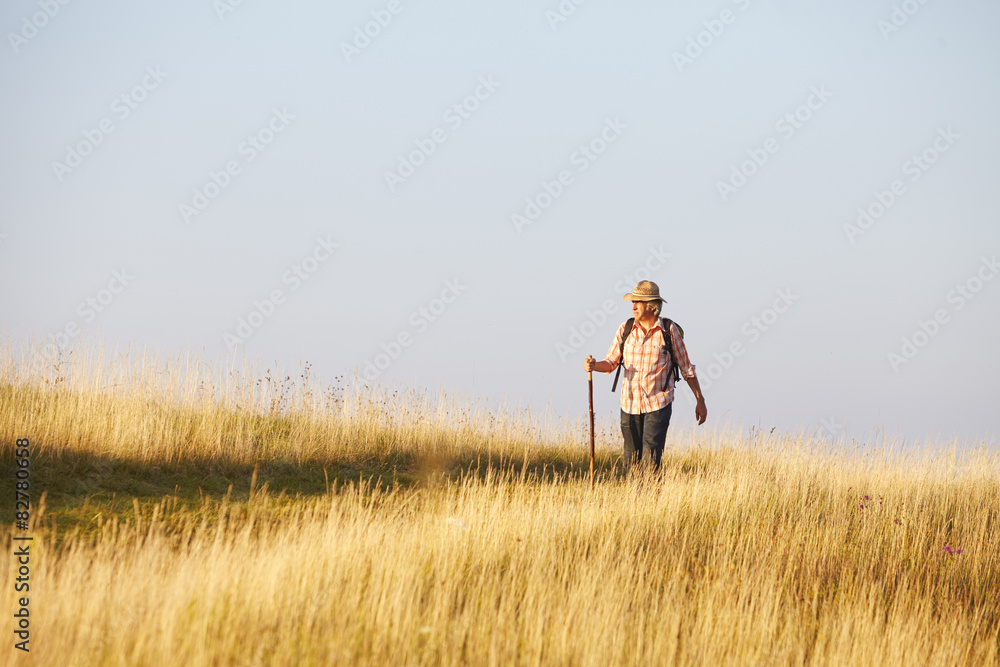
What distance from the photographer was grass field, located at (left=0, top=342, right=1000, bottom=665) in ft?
13.2

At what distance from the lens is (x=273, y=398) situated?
36.8 feet

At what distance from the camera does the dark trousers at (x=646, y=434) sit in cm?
757

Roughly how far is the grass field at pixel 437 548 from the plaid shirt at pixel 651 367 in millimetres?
766

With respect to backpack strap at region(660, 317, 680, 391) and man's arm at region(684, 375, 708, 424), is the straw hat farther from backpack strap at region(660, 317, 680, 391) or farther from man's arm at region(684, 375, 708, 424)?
man's arm at region(684, 375, 708, 424)

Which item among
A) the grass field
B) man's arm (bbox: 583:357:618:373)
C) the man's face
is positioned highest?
the man's face

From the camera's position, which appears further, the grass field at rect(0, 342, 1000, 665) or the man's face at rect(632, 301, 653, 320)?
the man's face at rect(632, 301, 653, 320)

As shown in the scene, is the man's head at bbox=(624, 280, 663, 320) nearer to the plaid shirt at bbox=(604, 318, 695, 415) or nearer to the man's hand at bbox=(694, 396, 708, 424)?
the plaid shirt at bbox=(604, 318, 695, 415)

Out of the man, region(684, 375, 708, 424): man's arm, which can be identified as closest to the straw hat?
the man

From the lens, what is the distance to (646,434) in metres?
7.63

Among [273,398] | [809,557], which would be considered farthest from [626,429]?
[273,398]

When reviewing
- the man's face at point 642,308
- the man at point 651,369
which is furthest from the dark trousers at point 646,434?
the man's face at point 642,308

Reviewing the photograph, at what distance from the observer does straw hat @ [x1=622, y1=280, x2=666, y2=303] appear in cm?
759

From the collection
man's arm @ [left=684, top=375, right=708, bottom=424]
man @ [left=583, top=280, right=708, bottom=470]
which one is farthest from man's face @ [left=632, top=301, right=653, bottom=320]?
man's arm @ [left=684, top=375, right=708, bottom=424]

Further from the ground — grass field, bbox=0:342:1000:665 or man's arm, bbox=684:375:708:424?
man's arm, bbox=684:375:708:424
